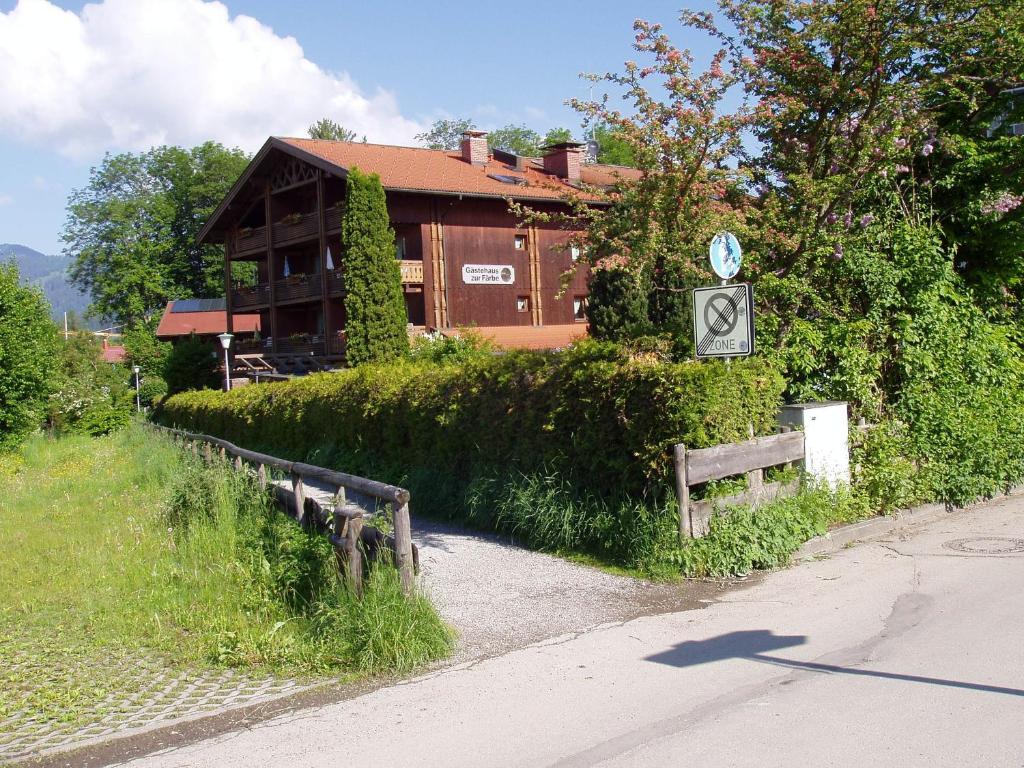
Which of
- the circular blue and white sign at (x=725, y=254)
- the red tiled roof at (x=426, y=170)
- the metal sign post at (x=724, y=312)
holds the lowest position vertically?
the metal sign post at (x=724, y=312)

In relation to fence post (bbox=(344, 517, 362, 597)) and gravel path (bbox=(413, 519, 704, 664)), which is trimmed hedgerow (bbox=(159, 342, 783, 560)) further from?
fence post (bbox=(344, 517, 362, 597))

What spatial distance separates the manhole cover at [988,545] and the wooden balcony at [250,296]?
35784mm

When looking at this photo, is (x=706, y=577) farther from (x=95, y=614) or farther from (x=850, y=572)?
(x=95, y=614)

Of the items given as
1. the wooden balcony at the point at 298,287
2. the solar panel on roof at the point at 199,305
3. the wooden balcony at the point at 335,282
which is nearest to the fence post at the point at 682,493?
the wooden balcony at the point at 335,282

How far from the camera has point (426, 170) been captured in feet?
121

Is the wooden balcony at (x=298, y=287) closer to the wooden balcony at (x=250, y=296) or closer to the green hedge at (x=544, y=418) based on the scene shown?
the wooden balcony at (x=250, y=296)

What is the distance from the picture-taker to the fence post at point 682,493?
828 centimetres

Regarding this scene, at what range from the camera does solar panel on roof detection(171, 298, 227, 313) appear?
70.8 m

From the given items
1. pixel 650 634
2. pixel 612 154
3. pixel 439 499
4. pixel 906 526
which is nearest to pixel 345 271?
pixel 439 499

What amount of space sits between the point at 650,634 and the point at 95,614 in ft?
15.4

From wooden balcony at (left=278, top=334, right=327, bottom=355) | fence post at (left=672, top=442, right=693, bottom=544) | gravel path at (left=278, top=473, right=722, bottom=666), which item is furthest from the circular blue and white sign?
wooden balcony at (left=278, top=334, right=327, bottom=355)

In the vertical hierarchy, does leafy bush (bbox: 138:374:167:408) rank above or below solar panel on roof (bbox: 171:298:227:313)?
below

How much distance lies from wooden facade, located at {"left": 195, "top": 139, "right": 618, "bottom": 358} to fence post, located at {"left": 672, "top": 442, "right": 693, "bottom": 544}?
84.8 ft

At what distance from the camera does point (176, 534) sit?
10.2 meters
